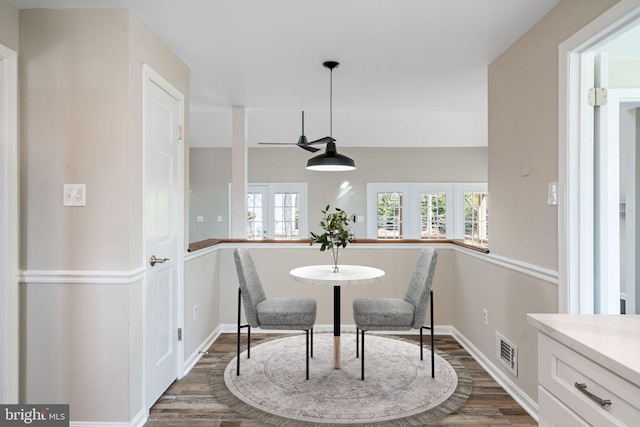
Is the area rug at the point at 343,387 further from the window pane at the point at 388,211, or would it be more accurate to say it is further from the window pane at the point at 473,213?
the window pane at the point at 473,213

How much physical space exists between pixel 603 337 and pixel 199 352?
2.87 meters

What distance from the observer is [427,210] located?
7.06m

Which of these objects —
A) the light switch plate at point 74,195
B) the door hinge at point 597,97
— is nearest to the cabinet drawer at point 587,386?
the door hinge at point 597,97

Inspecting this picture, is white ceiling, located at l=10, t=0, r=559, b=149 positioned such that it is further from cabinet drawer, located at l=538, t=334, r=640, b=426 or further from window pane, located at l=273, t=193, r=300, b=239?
window pane, located at l=273, t=193, r=300, b=239

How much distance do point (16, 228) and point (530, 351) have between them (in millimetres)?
2980

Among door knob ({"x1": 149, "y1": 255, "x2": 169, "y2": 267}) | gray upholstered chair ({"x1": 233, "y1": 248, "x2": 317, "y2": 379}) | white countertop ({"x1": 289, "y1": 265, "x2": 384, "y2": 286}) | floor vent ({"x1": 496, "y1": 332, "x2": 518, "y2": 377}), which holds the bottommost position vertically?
floor vent ({"x1": 496, "y1": 332, "x2": 518, "y2": 377})

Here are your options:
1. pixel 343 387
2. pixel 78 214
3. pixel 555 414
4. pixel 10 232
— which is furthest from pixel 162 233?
pixel 555 414

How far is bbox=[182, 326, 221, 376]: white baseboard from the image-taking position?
109 inches

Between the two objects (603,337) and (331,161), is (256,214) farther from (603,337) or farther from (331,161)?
(603,337)

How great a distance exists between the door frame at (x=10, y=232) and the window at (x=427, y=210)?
5675mm

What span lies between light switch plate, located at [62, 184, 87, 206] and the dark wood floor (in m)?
1.31

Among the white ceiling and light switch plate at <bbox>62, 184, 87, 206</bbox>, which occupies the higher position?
the white ceiling

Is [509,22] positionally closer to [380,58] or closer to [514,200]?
[380,58]

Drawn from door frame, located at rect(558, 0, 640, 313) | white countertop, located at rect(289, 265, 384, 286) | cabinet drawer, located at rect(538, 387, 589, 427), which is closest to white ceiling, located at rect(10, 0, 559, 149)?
door frame, located at rect(558, 0, 640, 313)
